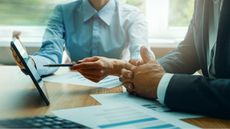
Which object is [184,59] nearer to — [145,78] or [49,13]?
[145,78]

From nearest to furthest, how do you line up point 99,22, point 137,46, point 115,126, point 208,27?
point 115,126
point 208,27
point 137,46
point 99,22

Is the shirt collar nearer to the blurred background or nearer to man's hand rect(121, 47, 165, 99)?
the blurred background

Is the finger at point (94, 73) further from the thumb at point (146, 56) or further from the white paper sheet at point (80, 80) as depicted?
the thumb at point (146, 56)

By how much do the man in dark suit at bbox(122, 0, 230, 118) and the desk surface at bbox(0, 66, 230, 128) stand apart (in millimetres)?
48

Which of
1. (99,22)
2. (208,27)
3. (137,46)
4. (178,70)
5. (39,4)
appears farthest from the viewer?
(39,4)

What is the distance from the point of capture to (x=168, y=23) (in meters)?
2.61

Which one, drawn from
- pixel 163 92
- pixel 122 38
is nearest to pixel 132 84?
pixel 163 92

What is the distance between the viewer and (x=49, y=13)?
2496mm

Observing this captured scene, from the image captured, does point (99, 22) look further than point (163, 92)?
Yes

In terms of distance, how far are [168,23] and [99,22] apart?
84 cm

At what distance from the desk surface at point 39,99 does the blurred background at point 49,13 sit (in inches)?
53.0

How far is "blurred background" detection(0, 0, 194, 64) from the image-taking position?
2.47 meters

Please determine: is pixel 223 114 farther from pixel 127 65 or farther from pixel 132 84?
pixel 127 65

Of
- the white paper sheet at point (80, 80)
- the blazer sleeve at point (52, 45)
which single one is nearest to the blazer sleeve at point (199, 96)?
the white paper sheet at point (80, 80)
